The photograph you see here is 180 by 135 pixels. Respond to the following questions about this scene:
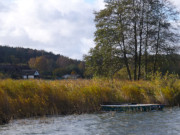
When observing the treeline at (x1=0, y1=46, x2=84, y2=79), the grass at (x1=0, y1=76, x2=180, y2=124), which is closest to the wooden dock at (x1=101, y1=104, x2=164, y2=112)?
the grass at (x1=0, y1=76, x2=180, y2=124)

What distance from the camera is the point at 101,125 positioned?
12.4 meters

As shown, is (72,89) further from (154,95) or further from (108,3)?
(108,3)

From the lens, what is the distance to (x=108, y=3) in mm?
33188

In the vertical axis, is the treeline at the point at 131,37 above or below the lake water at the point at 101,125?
above

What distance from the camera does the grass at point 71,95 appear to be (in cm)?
1428

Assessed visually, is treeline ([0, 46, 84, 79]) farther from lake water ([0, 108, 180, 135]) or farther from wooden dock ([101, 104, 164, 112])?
lake water ([0, 108, 180, 135])

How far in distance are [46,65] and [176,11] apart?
202 ft

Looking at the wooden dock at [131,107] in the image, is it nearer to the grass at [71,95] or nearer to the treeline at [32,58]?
the grass at [71,95]

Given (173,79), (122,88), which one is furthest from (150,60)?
(122,88)

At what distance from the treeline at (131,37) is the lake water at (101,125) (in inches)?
701

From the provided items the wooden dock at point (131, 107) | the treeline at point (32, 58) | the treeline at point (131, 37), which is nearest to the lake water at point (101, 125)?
the wooden dock at point (131, 107)

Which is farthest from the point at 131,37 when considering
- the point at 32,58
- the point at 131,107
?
the point at 32,58

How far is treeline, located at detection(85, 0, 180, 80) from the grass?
12724mm

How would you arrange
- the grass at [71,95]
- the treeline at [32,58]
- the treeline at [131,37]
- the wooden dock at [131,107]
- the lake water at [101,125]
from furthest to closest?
the treeline at [32,58] < the treeline at [131,37] < the wooden dock at [131,107] < the grass at [71,95] < the lake water at [101,125]
